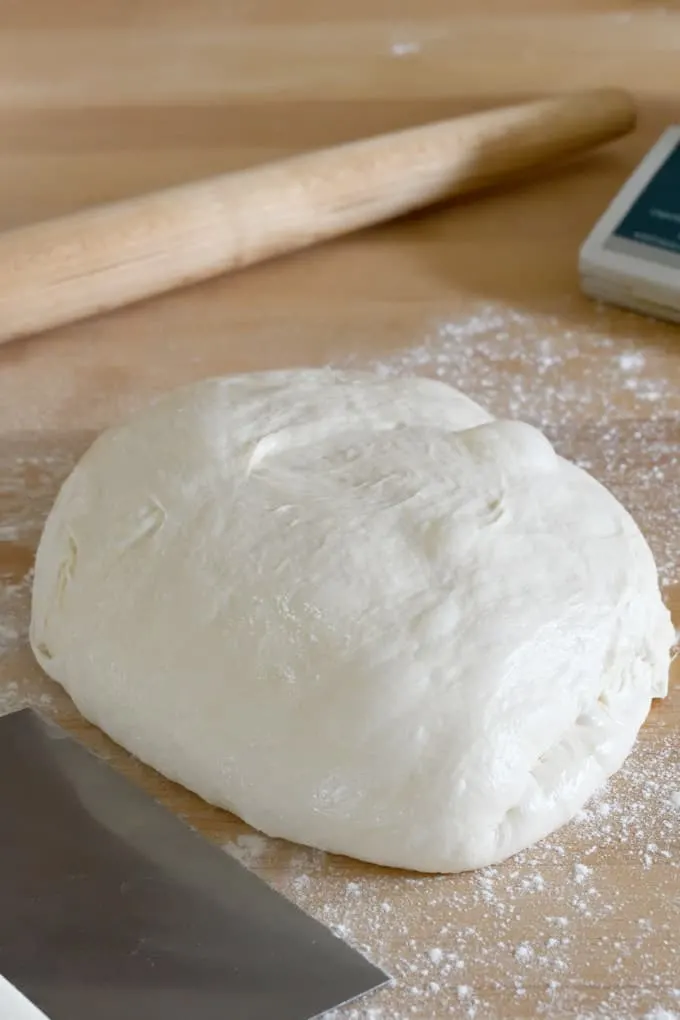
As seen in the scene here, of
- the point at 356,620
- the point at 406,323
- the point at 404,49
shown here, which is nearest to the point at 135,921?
the point at 356,620

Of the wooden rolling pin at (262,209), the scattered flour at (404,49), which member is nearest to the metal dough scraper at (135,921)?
the wooden rolling pin at (262,209)

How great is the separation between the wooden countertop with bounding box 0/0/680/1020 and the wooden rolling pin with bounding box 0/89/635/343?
0.05 m

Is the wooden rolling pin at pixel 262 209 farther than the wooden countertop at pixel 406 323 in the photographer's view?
Yes

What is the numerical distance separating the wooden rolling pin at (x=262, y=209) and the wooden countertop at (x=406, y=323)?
Result: 5 cm

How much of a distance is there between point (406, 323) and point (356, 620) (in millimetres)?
703

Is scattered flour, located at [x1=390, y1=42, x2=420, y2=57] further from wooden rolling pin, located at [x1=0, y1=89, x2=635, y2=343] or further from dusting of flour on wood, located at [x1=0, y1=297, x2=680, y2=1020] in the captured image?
dusting of flour on wood, located at [x1=0, y1=297, x2=680, y2=1020]

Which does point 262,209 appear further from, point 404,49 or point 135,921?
point 135,921

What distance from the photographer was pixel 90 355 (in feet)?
5.12

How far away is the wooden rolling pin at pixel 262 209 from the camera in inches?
59.7

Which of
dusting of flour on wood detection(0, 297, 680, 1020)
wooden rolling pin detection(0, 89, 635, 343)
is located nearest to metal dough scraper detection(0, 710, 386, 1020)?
dusting of flour on wood detection(0, 297, 680, 1020)

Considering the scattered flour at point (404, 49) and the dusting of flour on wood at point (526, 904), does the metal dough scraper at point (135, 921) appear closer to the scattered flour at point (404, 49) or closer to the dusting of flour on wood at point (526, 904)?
the dusting of flour on wood at point (526, 904)

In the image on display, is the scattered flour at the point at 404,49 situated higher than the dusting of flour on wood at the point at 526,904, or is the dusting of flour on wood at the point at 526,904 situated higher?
the scattered flour at the point at 404,49

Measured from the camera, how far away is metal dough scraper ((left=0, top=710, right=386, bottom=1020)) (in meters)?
0.87

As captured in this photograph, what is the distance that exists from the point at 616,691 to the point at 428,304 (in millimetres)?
728
